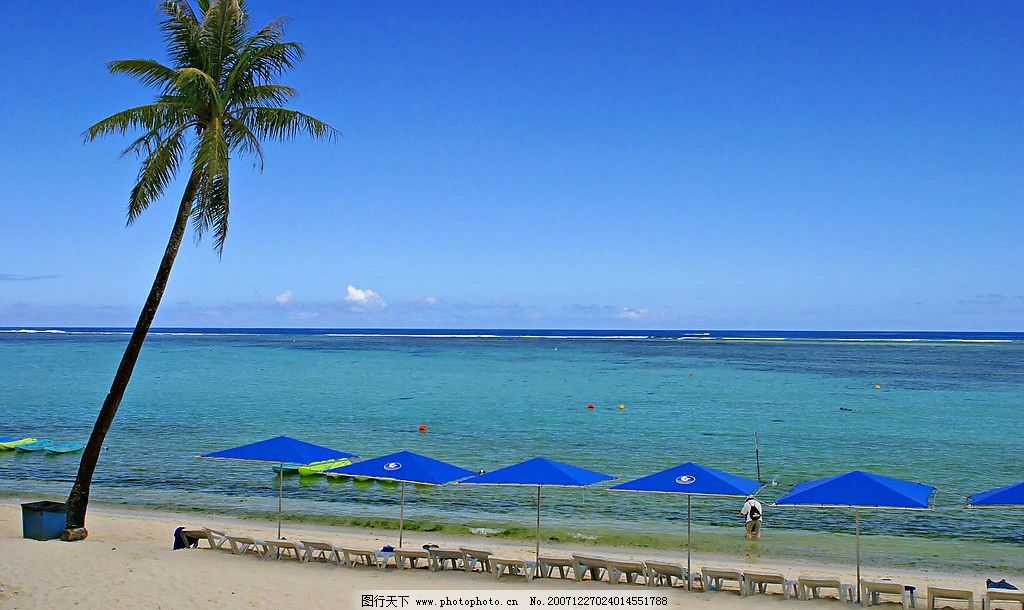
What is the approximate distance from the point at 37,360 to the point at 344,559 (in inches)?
3435

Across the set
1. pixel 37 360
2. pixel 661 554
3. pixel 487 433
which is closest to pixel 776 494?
pixel 661 554

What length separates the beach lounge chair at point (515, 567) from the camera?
38.6 ft

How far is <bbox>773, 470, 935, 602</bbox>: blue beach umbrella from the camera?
10473mm

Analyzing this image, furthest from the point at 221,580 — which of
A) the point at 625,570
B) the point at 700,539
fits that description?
the point at 700,539

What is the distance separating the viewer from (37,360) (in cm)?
8681

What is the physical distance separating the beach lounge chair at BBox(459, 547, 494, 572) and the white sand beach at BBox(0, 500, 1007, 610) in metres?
0.21

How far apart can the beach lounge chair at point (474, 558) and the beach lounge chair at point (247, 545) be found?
317cm

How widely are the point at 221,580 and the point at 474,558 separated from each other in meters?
3.44

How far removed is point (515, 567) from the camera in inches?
476

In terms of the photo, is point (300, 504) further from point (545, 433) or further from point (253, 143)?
point (545, 433)

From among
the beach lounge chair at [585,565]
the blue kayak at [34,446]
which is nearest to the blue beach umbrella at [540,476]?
the beach lounge chair at [585,565]

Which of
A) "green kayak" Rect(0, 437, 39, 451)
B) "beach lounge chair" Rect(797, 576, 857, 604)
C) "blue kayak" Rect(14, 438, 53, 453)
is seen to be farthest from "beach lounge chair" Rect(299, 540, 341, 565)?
"green kayak" Rect(0, 437, 39, 451)

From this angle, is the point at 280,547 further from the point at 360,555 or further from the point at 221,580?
the point at 221,580

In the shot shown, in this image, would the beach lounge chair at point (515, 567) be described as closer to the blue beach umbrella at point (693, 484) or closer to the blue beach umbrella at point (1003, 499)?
the blue beach umbrella at point (693, 484)
